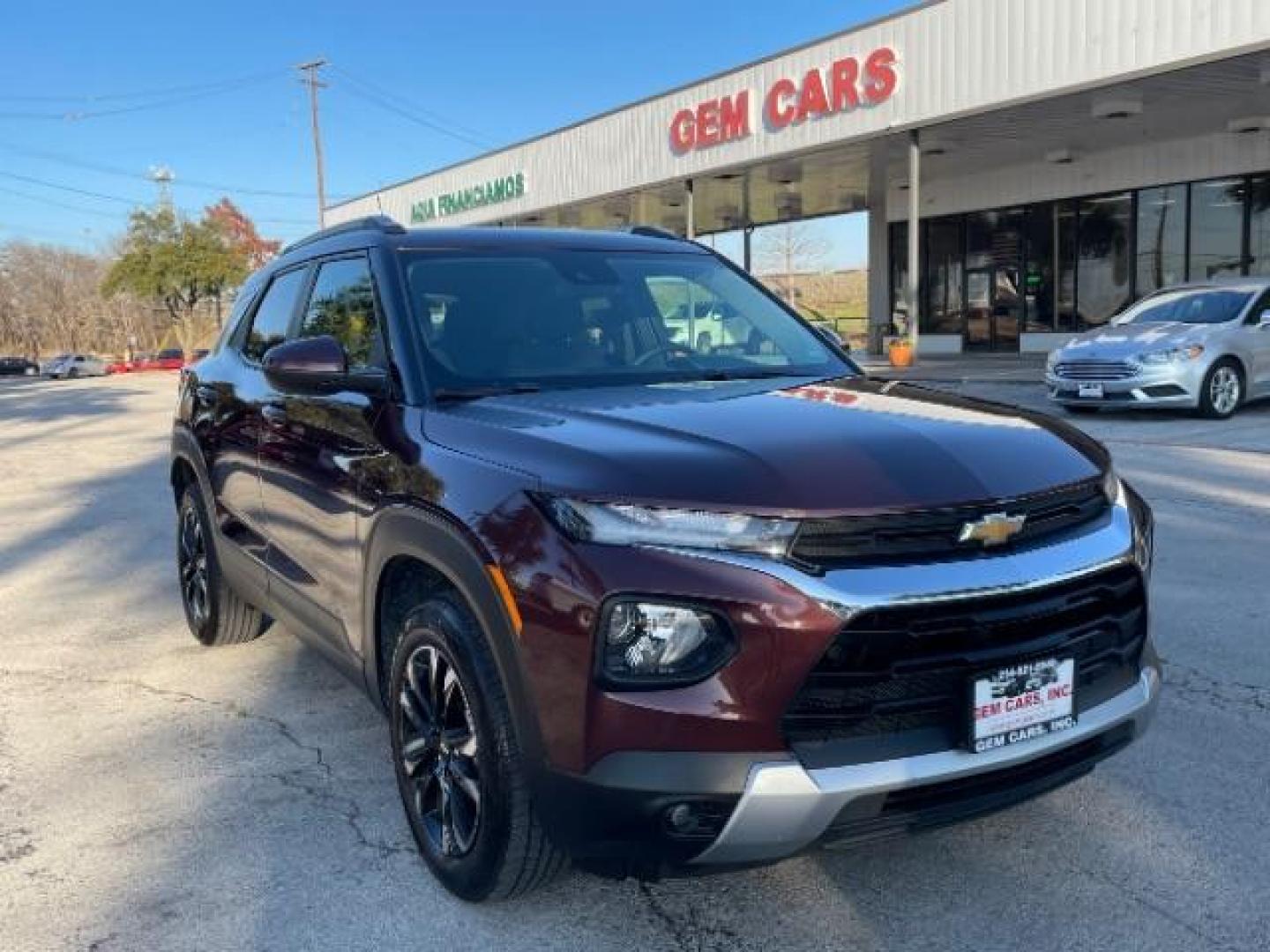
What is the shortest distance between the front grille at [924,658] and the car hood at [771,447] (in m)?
0.24

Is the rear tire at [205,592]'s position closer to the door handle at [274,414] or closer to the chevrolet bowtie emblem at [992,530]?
the door handle at [274,414]

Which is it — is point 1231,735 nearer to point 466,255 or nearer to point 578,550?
point 578,550

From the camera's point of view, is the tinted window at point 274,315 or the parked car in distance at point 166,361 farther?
the parked car in distance at point 166,361

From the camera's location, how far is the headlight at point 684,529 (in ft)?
7.48

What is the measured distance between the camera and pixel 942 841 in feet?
10.2

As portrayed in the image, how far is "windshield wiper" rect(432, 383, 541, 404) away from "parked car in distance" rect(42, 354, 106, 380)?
2238 inches

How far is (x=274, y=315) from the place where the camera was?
15.1 feet

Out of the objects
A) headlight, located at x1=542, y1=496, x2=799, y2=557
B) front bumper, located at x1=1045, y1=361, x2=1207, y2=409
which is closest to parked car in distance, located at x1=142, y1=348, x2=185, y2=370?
front bumper, located at x1=1045, y1=361, x2=1207, y2=409

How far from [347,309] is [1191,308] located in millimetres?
12295

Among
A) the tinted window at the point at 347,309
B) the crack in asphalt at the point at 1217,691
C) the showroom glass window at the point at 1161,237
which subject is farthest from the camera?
the showroom glass window at the point at 1161,237

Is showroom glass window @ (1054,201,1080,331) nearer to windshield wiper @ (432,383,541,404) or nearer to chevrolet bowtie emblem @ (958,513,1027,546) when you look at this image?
windshield wiper @ (432,383,541,404)

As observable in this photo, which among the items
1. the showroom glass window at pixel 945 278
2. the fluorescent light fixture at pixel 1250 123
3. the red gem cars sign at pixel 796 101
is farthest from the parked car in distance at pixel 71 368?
the fluorescent light fixture at pixel 1250 123

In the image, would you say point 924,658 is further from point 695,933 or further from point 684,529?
point 695,933

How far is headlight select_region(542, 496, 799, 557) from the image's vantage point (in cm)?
228
